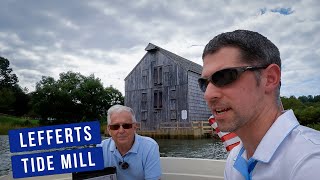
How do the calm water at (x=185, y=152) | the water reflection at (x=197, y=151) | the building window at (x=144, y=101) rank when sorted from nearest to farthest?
1. the calm water at (x=185, y=152)
2. the water reflection at (x=197, y=151)
3. the building window at (x=144, y=101)

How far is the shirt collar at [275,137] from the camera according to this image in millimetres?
1110

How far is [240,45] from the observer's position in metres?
1.34

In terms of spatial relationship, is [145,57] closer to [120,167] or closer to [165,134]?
[165,134]

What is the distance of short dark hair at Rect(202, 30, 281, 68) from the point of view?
4.40 feet

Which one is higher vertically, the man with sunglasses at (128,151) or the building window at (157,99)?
the building window at (157,99)

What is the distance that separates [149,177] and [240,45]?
2080mm

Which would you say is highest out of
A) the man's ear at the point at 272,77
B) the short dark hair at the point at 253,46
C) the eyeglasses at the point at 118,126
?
the short dark hair at the point at 253,46

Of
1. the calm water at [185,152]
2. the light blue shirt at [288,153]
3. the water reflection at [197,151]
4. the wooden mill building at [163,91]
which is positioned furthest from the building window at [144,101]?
the light blue shirt at [288,153]

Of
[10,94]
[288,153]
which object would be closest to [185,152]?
[288,153]

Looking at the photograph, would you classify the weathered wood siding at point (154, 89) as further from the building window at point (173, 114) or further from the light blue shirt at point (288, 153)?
the light blue shirt at point (288, 153)

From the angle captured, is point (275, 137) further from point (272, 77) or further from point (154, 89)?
point (154, 89)

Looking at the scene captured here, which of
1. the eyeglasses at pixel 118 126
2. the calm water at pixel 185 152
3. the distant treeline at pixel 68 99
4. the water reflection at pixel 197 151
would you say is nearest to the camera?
the eyeglasses at pixel 118 126

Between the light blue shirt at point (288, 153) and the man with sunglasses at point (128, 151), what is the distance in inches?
76.7

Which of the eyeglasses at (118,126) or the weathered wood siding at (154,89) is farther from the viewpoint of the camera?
the weathered wood siding at (154,89)
